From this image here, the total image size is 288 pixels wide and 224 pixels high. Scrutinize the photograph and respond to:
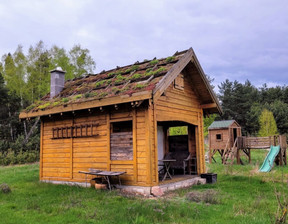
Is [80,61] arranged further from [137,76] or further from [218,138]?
[137,76]

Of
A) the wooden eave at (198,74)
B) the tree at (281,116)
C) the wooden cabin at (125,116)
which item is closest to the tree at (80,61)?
the wooden cabin at (125,116)

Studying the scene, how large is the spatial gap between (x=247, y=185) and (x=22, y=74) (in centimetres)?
2471

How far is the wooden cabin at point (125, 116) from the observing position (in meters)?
8.38

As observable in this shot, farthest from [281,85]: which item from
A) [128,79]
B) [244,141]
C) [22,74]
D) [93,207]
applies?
[93,207]

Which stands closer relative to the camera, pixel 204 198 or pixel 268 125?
pixel 204 198

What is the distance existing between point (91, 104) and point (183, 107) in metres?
3.63

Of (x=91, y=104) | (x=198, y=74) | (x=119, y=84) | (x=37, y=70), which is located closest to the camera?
(x=91, y=104)

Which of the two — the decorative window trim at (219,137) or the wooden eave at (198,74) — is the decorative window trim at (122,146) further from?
the decorative window trim at (219,137)

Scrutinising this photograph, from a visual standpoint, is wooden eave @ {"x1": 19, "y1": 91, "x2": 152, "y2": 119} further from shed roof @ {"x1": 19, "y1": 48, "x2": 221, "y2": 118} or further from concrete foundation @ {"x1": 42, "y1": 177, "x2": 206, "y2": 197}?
concrete foundation @ {"x1": 42, "y1": 177, "x2": 206, "y2": 197}

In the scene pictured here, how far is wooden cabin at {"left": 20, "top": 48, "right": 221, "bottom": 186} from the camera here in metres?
8.38

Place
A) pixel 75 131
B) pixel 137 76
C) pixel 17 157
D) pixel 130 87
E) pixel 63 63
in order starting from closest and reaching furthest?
pixel 130 87 < pixel 137 76 < pixel 75 131 < pixel 17 157 < pixel 63 63

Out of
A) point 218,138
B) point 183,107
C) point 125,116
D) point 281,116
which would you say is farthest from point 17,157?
point 281,116

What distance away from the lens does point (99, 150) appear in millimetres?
9578

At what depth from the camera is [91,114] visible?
32.8 feet
